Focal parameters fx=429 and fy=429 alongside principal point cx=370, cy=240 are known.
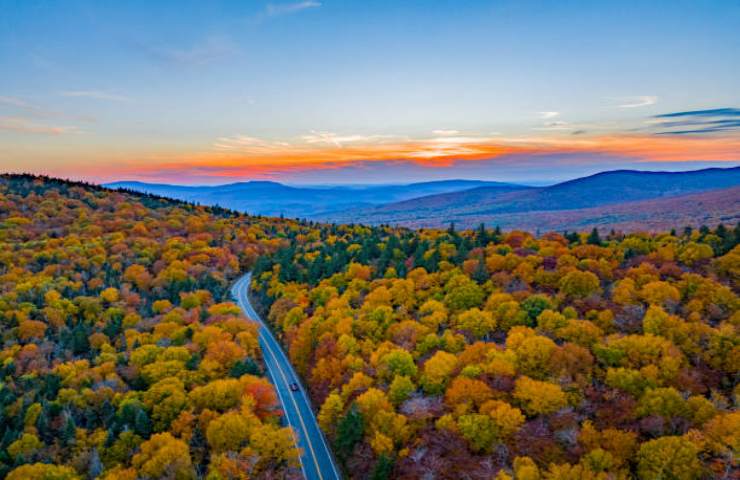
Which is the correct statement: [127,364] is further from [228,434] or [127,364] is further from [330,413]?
[330,413]

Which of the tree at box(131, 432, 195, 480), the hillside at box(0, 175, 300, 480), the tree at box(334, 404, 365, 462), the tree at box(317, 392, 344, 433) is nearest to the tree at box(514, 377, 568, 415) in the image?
the tree at box(334, 404, 365, 462)

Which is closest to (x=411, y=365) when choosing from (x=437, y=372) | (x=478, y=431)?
(x=437, y=372)

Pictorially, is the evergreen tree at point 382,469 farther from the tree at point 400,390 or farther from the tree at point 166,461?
the tree at point 166,461

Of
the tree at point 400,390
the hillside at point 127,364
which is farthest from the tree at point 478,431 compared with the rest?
the hillside at point 127,364

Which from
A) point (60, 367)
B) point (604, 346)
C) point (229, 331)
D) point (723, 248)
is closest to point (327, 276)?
point (229, 331)

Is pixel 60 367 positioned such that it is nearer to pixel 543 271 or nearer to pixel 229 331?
pixel 229 331

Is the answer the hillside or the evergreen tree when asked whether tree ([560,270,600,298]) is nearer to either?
the evergreen tree

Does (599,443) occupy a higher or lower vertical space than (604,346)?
lower
